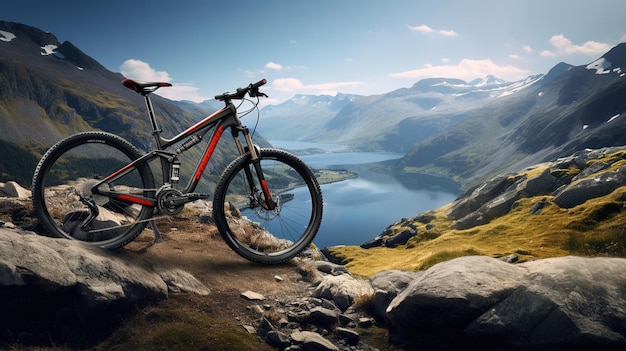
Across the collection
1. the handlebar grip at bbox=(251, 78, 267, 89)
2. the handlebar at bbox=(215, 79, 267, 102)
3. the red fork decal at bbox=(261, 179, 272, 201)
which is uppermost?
the handlebar grip at bbox=(251, 78, 267, 89)

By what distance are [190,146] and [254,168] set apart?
1.54 metres

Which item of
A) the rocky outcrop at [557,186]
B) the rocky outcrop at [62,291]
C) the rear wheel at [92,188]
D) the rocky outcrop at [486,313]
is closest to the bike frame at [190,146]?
the rear wheel at [92,188]

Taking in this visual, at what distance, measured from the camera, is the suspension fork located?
314 inches

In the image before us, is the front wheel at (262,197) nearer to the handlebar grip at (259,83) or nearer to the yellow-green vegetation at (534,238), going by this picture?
the handlebar grip at (259,83)

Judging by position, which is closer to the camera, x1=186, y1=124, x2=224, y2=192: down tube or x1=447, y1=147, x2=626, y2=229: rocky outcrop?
x1=186, y1=124, x2=224, y2=192: down tube

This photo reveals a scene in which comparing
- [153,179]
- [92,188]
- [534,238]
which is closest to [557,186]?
[534,238]

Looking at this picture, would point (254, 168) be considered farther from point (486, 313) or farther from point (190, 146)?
point (486, 313)

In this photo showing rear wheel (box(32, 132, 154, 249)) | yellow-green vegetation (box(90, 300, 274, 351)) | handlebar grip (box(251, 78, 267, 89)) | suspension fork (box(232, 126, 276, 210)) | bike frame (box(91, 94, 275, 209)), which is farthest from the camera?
suspension fork (box(232, 126, 276, 210))

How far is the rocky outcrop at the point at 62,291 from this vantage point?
516cm

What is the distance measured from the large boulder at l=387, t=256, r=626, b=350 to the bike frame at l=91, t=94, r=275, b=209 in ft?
13.8

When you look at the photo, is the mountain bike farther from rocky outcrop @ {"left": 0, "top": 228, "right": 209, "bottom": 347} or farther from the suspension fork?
rocky outcrop @ {"left": 0, "top": 228, "right": 209, "bottom": 347}

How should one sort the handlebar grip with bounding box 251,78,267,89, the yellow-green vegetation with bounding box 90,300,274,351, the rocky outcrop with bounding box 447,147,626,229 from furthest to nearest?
the rocky outcrop with bounding box 447,147,626,229 < the handlebar grip with bounding box 251,78,267,89 < the yellow-green vegetation with bounding box 90,300,274,351

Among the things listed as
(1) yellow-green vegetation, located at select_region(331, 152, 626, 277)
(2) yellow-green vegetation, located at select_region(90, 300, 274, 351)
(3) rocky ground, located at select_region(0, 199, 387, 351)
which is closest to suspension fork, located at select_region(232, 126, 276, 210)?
(3) rocky ground, located at select_region(0, 199, 387, 351)

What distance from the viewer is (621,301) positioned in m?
5.98
